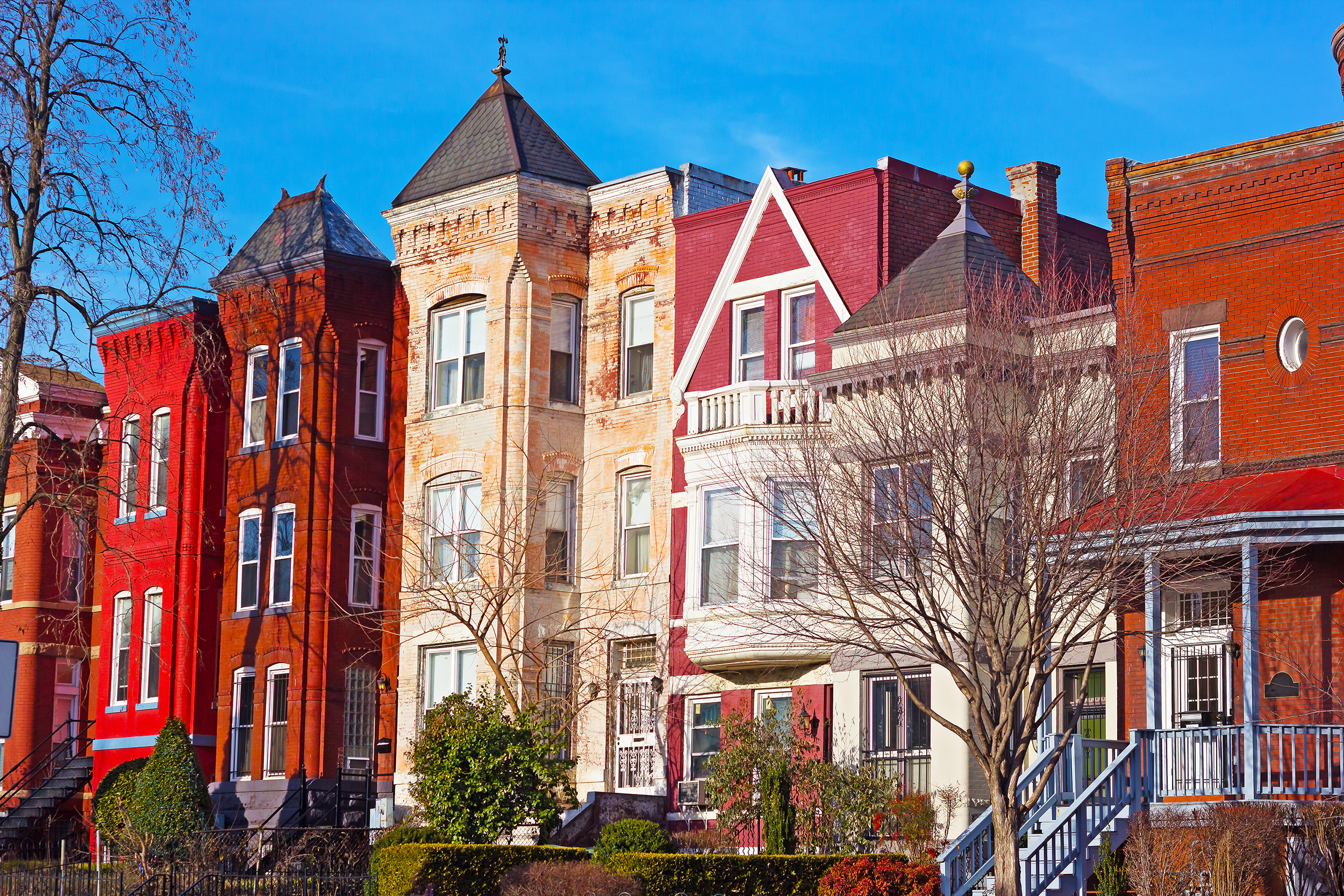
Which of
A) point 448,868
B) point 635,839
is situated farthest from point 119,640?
point 448,868

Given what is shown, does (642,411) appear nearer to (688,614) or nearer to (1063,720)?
(688,614)

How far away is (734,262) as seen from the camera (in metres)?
32.6

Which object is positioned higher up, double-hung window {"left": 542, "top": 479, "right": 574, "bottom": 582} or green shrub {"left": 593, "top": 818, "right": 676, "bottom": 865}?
double-hung window {"left": 542, "top": 479, "right": 574, "bottom": 582}

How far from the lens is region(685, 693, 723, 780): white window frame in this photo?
31375 mm

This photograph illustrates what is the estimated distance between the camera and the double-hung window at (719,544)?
30.3 meters

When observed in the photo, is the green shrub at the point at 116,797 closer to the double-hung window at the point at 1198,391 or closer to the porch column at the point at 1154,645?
the porch column at the point at 1154,645

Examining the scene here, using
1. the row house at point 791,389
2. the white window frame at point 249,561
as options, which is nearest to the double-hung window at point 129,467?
the white window frame at point 249,561

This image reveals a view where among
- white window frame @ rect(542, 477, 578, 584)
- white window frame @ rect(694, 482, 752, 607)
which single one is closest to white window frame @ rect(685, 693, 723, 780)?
white window frame @ rect(694, 482, 752, 607)

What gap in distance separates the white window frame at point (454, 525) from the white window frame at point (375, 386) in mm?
2195

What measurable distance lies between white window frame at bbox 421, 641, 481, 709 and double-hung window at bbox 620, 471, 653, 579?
3.30 meters

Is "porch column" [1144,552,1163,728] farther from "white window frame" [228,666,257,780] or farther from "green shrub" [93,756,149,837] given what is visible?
"white window frame" [228,666,257,780]

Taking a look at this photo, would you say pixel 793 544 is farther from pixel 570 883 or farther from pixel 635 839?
pixel 570 883

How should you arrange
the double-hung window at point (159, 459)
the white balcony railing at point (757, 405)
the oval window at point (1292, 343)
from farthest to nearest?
1. the double-hung window at point (159, 459)
2. the white balcony railing at point (757, 405)
3. the oval window at point (1292, 343)

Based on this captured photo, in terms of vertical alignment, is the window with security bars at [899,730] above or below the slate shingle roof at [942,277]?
below
